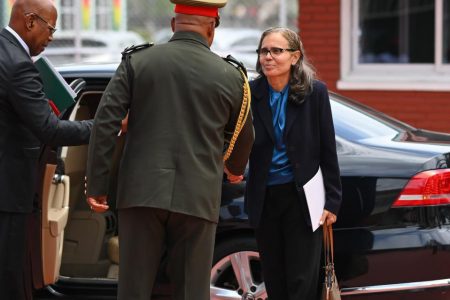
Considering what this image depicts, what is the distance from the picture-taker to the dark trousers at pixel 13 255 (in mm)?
Answer: 5004

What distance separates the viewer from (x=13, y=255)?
5.07 meters

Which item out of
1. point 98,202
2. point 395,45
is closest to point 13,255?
point 98,202

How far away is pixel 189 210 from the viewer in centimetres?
450

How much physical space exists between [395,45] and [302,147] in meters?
7.18

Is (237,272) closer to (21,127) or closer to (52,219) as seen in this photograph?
(52,219)

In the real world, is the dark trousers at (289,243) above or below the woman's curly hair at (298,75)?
below

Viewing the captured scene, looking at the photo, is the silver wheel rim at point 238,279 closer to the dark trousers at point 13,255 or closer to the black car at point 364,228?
the black car at point 364,228

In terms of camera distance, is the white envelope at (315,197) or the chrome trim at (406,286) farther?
the chrome trim at (406,286)

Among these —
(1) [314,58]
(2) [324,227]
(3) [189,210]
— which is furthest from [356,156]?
(1) [314,58]

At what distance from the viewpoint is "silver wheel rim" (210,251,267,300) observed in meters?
5.81

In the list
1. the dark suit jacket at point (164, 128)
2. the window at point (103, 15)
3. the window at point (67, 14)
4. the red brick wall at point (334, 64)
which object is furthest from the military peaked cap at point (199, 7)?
the window at point (103, 15)

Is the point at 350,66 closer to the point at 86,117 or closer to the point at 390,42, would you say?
the point at 390,42

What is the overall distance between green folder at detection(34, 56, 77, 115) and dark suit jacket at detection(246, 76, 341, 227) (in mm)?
909

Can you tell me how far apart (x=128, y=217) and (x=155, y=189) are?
0.20m
